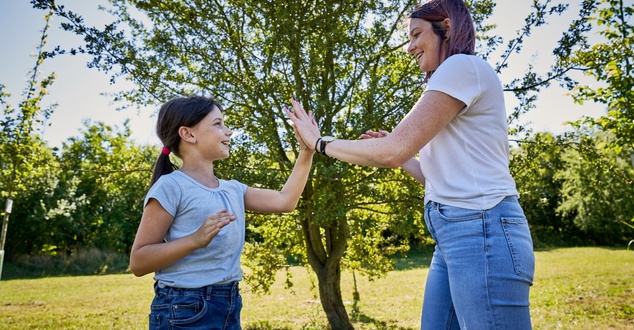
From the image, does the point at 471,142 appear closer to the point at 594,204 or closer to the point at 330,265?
the point at 330,265

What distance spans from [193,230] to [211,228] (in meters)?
0.27

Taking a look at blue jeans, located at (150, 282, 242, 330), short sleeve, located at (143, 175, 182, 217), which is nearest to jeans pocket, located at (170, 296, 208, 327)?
blue jeans, located at (150, 282, 242, 330)

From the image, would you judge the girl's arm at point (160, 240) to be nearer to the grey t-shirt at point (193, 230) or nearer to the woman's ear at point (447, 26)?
the grey t-shirt at point (193, 230)

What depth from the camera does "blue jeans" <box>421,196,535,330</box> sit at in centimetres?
167

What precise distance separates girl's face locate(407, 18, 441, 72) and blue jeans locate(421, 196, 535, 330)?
1.92 feet

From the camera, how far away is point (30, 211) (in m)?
20.8

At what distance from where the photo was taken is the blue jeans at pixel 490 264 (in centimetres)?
167

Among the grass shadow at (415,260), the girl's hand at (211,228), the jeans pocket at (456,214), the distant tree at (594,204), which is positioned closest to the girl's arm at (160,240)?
the girl's hand at (211,228)

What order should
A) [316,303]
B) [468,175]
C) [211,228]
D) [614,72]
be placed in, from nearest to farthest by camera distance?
[468,175]
[211,228]
[614,72]
[316,303]

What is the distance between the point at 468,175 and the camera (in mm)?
1784

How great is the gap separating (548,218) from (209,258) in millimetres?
32442

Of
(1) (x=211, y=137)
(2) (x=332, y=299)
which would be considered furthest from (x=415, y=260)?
(1) (x=211, y=137)

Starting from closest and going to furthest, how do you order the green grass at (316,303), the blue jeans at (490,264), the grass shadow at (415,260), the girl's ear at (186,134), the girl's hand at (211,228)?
the blue jeans at (490,264), the girl's hand at (211,228), the girl's ear at (186,134), the green grass at (316,303), the grass shadow at (415,260)

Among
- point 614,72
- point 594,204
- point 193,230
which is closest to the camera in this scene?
point 193,230
